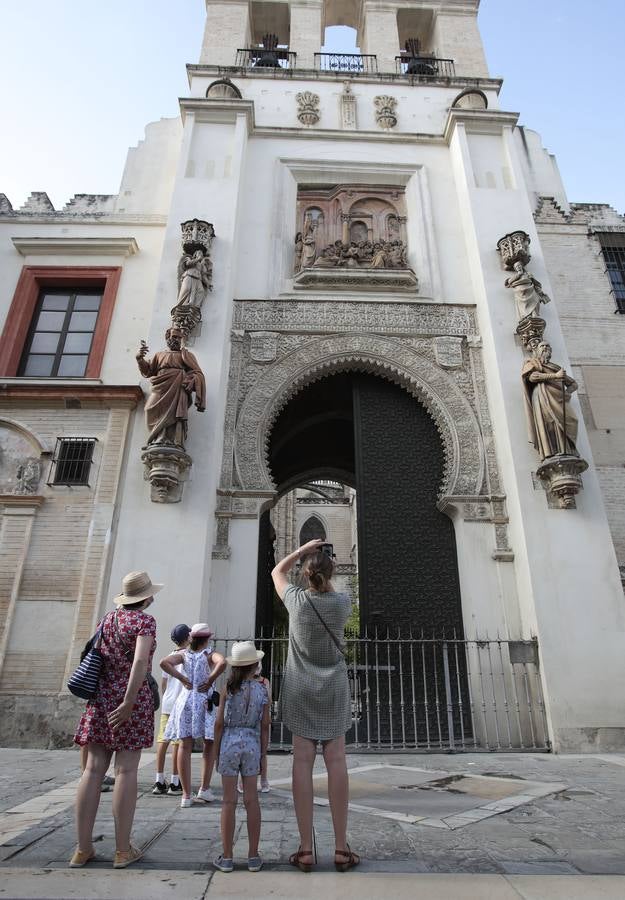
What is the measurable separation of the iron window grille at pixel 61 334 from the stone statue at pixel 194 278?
2087 mm

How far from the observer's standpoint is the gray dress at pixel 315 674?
2.52 metres

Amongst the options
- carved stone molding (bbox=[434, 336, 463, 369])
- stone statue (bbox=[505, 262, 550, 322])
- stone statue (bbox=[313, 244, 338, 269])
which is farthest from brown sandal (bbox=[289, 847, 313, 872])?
stone statue (bbox=[313, 244, 338, 269])

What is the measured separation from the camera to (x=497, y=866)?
2.34 meters

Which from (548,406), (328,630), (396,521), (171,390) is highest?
(171,390)

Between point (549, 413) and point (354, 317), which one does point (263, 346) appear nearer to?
point (354, 317)

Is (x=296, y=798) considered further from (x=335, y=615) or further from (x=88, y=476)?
(x=88, y=476)

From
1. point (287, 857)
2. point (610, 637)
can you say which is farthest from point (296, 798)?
point (610, 637)

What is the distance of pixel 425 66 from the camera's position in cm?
1365

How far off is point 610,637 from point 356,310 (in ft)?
19.5

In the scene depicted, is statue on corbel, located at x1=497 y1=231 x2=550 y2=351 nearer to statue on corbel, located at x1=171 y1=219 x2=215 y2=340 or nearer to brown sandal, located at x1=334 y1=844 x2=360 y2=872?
statue on corbel, located at x1=171 y1=219 x2=215 y2=340

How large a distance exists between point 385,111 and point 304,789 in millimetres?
12670

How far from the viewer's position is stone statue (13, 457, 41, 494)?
781 centimetres

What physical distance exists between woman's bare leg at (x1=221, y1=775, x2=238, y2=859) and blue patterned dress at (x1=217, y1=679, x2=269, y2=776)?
0.07m

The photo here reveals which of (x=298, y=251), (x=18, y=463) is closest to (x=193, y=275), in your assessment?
(x=298, y=251)
